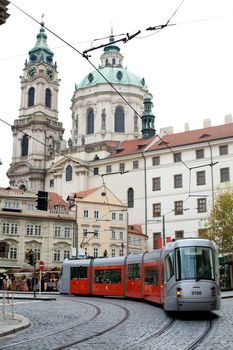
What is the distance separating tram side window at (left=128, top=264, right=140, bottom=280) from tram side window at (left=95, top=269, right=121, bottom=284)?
58.4 inches

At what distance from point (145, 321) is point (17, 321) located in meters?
3.60

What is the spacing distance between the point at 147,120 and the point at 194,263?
66532mm

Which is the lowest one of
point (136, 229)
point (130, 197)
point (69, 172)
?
point (136, 229)

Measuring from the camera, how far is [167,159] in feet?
217

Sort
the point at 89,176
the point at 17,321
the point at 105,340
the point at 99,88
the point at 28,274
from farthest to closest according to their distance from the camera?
the point at 99,88 → the point at 89,176 → the point at 28,274 → the point at 17,321 → the point at 105,340

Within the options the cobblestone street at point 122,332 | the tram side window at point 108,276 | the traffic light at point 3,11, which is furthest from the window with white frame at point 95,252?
the traffic light at point 3,11

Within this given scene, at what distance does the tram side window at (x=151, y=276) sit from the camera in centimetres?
2078

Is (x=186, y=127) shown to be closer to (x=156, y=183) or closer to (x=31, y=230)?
(x=156, y=183)

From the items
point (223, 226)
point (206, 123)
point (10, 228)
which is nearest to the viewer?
point (223, 226)

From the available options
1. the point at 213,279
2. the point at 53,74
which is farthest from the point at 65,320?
the point at 53,74

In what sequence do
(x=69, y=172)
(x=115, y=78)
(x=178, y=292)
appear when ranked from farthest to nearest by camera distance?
(x=115, y=78), (x=69, y=172), (x=178, y=292)

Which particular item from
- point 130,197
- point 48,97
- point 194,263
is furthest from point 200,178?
point 194,263

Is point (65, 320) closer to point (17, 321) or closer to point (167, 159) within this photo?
point (17, 321)

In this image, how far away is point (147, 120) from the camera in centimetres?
8106
